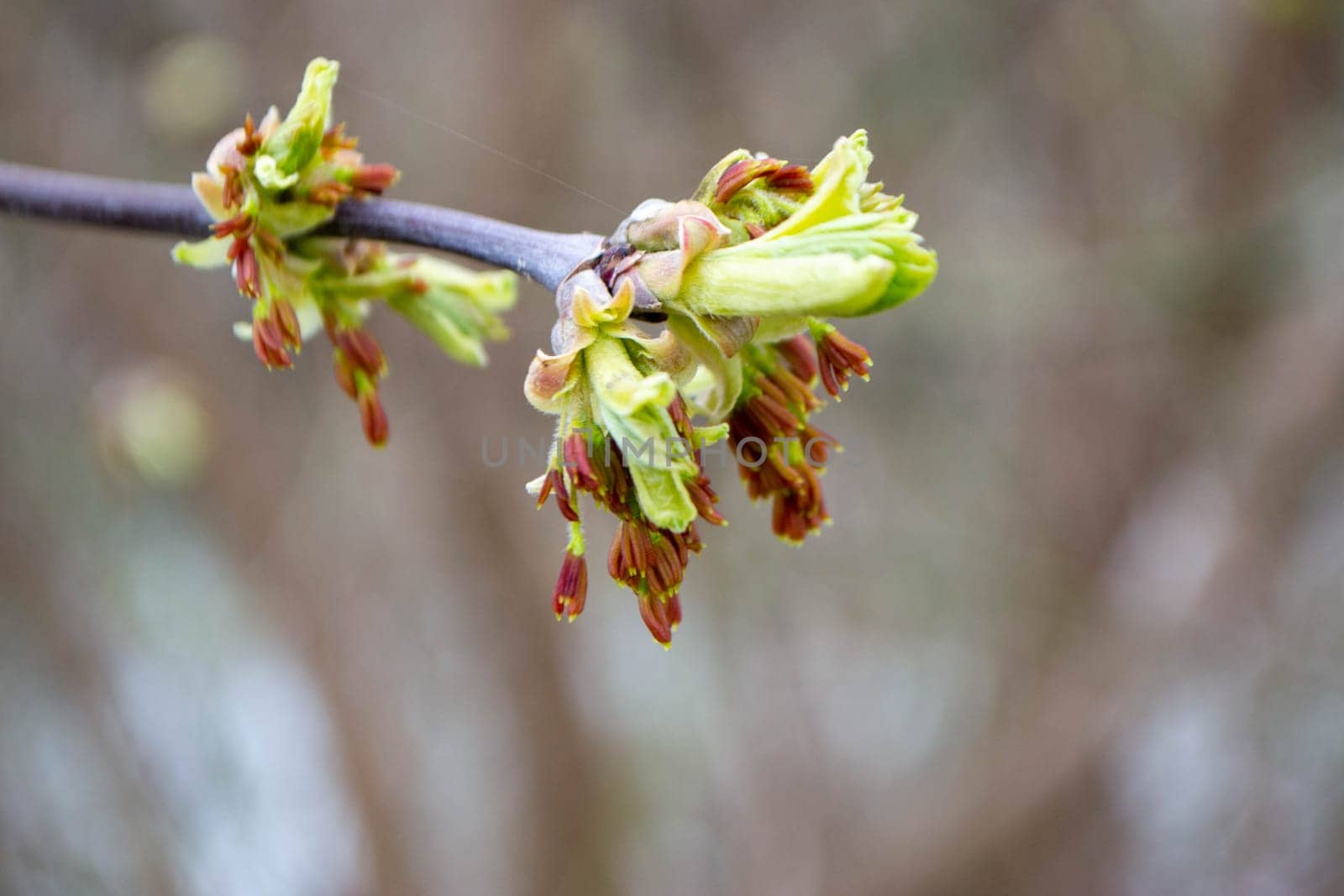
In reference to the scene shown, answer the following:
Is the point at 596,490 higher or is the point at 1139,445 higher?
the point at 1139,445

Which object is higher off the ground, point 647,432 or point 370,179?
point 370,179

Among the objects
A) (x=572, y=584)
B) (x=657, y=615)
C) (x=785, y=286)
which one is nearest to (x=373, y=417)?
(x=572, y=584)

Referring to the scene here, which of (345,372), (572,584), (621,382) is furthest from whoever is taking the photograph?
(345,372)

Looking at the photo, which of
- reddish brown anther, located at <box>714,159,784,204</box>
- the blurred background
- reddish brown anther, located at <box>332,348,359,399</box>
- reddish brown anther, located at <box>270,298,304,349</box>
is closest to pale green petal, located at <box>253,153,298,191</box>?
reddish brown anther, located at <box>270,298,304,349</box>

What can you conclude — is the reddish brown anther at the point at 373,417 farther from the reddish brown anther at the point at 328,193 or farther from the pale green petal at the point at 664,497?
the pale green petal at the point at 664,497

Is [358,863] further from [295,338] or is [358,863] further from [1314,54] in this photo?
[1314,54]

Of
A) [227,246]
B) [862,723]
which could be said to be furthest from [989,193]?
[227,246]

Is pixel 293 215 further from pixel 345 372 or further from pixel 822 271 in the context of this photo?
pixel 822 271
